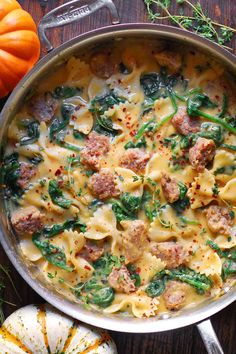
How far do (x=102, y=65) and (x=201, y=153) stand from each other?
1105 millimetres

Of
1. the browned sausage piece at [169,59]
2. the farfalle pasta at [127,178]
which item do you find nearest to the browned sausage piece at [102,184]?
the farfalle pasta at [127,178]

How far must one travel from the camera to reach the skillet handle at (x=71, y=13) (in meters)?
5.20

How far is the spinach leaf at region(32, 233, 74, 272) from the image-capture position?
5.42m

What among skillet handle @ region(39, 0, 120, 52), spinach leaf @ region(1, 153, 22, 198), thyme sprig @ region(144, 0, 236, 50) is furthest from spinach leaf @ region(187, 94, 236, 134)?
spinach leaf @ region(1, 153, 22, 198)

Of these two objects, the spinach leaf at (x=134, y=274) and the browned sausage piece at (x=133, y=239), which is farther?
the spinach leaf at (x=134, y=274)

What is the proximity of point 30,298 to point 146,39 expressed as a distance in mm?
2372

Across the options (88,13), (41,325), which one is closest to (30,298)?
(41,325)

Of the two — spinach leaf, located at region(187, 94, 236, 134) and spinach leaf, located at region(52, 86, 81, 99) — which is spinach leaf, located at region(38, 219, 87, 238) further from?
spinach leaf, located at region(187, 94, 236, 134)

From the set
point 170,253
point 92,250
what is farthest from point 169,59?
point 92,250

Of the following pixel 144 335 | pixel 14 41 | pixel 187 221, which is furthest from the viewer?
pixel 144 335

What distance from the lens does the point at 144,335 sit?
18.1 ft

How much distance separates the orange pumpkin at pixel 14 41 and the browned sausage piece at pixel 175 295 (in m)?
2.11

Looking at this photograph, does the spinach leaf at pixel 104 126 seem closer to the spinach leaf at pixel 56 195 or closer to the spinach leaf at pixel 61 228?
the spinach leaf at pixel 56 195

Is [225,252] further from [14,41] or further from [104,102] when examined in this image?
[14,41]
